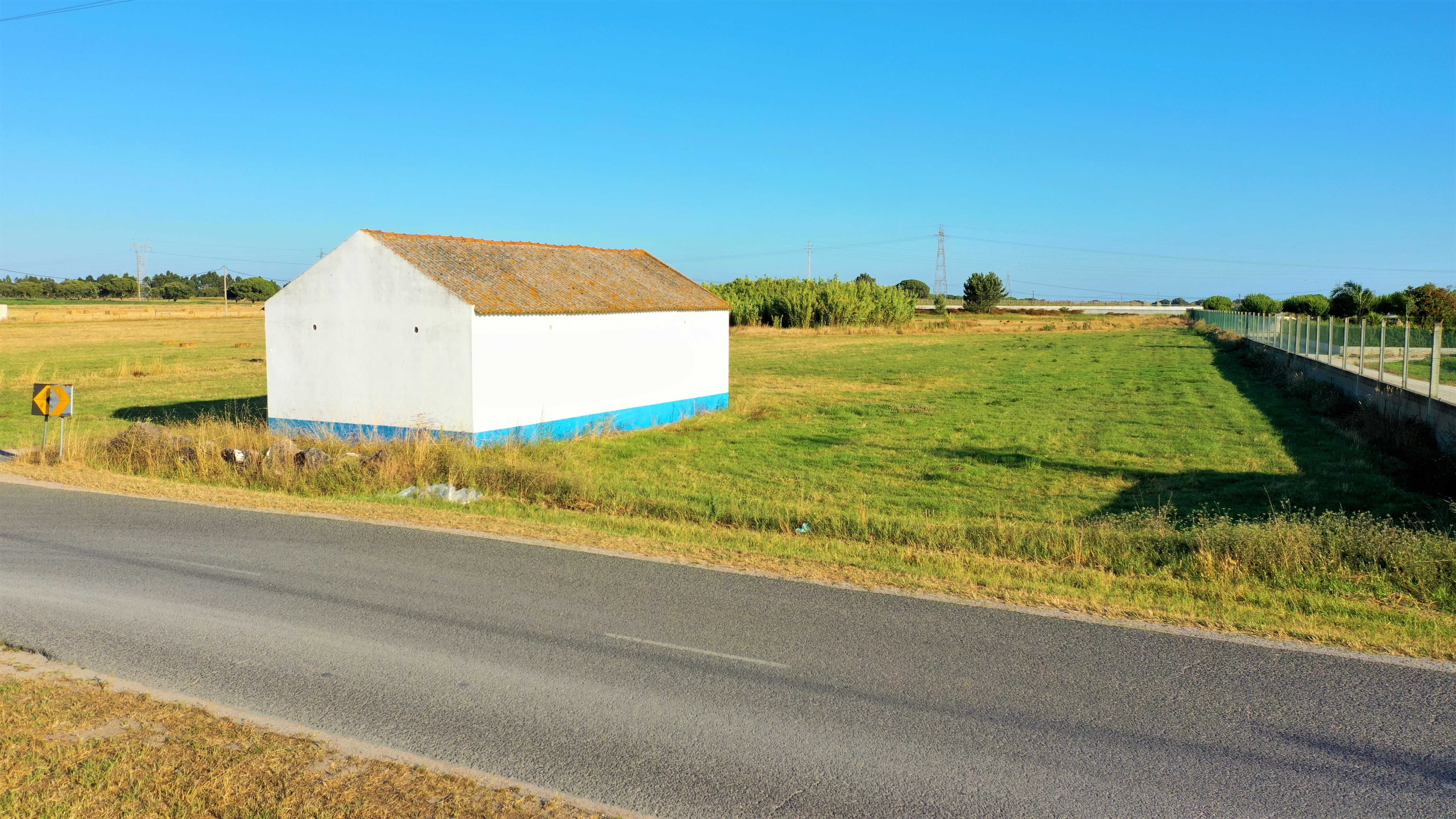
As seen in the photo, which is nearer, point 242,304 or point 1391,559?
point 1391,559

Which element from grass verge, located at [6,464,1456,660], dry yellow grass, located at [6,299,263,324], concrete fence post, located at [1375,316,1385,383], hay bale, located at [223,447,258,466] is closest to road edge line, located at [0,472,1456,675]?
grass verge, located at [6,464,1456,660]

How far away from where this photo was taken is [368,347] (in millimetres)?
20203

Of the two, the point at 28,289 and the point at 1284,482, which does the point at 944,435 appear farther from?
the point at 28,289

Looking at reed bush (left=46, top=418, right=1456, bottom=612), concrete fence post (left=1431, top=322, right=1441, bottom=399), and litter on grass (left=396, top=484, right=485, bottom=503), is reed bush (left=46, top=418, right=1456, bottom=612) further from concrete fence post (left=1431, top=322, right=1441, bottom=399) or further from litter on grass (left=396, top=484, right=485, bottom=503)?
concrete fence post (left=1431, top=322, right=1441, bottom=399)

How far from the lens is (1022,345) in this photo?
6294cm

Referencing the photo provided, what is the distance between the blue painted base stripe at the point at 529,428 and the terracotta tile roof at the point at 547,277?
220 cm

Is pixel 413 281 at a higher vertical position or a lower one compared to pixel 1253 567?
higher

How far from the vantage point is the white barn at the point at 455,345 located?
1930 cm

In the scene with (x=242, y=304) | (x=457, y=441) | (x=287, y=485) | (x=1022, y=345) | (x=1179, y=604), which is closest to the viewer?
(x=1179, y=604)

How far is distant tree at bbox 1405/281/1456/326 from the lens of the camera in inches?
2318

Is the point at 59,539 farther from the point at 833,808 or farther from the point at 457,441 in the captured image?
the point at 833,808

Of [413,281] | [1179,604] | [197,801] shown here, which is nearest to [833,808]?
[197,801]

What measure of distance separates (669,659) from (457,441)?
12425 millimetres

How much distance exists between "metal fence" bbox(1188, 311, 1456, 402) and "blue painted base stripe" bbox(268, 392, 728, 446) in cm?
1494
